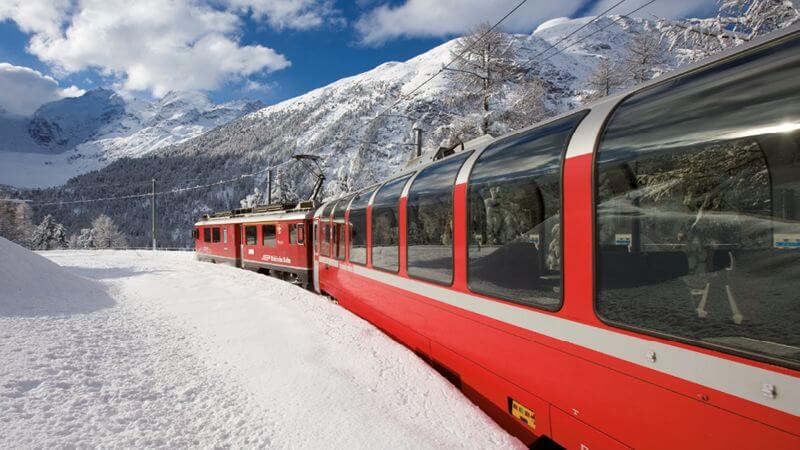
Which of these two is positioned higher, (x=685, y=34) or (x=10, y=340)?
(x=685, y=34)

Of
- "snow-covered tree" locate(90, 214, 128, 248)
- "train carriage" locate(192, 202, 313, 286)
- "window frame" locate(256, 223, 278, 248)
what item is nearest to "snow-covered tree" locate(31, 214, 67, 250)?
"snow-covered tree" locate(90, 214, 128, 248)

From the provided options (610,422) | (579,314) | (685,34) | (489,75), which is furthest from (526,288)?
(489,75)

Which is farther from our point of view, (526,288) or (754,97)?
(526,288)

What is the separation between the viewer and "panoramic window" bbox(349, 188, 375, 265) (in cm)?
684

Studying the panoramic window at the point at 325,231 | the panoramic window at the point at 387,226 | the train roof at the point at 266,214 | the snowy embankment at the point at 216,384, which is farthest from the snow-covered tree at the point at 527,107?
the snowy embankment at the point at 216,384

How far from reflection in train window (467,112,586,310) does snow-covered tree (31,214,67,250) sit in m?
80.2

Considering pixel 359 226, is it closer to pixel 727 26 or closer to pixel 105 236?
Answer: pixel 727 26

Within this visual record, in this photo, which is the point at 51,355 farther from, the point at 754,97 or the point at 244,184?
the point at 244,184

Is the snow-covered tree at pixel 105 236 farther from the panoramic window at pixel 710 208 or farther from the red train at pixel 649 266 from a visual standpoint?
the panoramic window at pixel 710 208

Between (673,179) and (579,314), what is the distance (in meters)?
0.96

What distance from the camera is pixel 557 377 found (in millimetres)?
2680

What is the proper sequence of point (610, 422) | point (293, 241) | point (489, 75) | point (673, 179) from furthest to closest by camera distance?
point (489, 75), point (293, 241), point (610, 422), point (673, 179)

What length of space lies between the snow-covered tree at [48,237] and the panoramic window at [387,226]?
7743 cm

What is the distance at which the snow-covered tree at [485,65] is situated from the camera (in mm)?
14625
